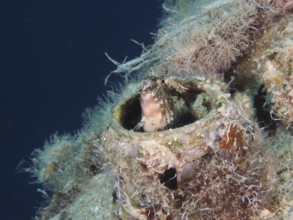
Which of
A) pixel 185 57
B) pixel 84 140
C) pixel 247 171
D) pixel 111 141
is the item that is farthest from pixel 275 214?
pixel 84 140

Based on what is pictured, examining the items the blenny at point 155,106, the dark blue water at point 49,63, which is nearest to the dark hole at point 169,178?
the blenny at point 155,106

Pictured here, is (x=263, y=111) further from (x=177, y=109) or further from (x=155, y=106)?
(x=155, y=106)

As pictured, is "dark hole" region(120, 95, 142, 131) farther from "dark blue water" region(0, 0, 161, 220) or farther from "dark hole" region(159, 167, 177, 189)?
"dark blue water" region(0, 0, 161, 220)

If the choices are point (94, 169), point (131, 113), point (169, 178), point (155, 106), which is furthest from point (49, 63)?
point (169, 178)

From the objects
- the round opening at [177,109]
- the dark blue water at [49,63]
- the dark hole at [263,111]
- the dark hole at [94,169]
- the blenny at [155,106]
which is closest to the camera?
the blenny at [155,106]

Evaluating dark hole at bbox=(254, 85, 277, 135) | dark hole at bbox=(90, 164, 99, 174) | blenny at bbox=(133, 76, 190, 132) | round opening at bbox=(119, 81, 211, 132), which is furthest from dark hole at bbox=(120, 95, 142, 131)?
dark hole at bbox=(90, 164, 99, 174)

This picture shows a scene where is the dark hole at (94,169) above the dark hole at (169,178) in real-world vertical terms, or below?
above

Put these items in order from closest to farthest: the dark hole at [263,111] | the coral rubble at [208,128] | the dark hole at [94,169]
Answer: the coral rubble at [208,128] → the dark hole at [263,111] → the dark hole at [94,169]

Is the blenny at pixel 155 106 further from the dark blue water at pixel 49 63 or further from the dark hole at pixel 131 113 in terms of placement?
the dark blue water at pixel 49 63

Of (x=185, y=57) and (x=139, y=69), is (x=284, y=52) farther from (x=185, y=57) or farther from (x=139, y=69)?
(x=139, y=69)
